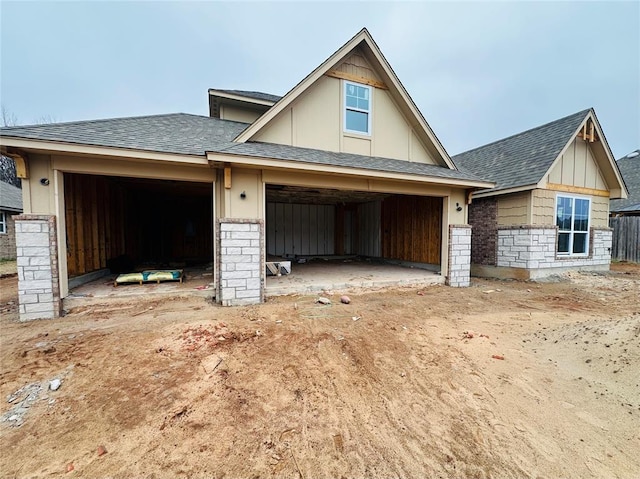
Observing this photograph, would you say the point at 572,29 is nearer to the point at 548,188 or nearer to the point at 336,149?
the point at 548,188

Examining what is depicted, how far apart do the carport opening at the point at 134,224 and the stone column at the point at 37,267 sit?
1329 millimetres

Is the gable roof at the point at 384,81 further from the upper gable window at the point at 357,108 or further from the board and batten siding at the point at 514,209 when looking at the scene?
the board and batten siding at the point at 514,209

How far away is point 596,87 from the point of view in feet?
117

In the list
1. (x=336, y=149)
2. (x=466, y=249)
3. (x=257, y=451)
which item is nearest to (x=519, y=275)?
(x=466, y=249)

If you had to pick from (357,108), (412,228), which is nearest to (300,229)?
(412,228)

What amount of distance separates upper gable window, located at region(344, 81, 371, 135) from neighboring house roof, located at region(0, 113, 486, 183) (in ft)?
2.77

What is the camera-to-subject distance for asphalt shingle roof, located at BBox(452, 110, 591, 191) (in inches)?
361

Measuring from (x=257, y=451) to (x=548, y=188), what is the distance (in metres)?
11.4

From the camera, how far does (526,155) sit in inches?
407

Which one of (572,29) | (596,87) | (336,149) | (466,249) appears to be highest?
(596,87)

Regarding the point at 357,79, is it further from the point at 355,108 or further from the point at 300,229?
the point at 300,229

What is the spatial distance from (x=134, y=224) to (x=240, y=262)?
7350mm

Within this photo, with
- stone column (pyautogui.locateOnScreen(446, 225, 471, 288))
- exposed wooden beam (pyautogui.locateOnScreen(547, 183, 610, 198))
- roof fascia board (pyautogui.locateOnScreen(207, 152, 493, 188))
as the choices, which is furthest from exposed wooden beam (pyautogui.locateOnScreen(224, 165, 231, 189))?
exposed wooden beam (pyautogui.locateOnScreen(547, 183, 610, 198))

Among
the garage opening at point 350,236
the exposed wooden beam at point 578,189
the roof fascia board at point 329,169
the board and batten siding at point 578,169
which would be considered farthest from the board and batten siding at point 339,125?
the board and batten siding at point 578,169
